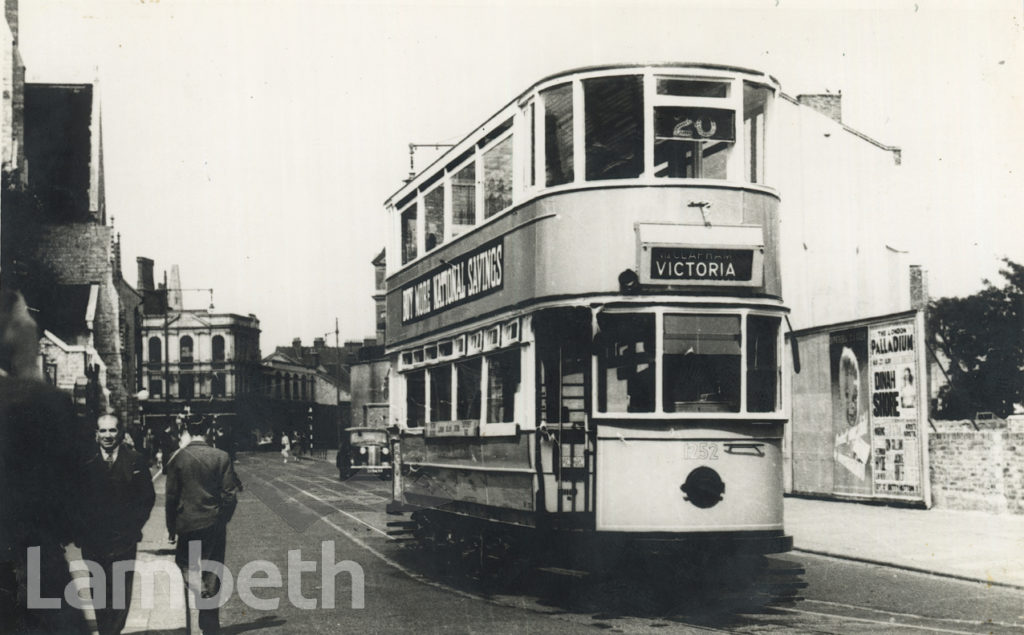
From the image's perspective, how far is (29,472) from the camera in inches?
256

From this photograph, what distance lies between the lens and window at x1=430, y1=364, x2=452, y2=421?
42.3 ft

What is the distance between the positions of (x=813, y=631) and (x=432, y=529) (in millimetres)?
5995

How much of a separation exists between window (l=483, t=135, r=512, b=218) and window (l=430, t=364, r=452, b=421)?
2188 mm

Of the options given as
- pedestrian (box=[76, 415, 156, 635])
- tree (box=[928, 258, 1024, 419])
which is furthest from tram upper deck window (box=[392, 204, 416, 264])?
tree (box=[928, 258, 1024, 419])

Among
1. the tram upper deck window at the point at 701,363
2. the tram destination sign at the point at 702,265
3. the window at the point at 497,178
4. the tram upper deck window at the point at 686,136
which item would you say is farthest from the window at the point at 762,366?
the window at the point at 497,178

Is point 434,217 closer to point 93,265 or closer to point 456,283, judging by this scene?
point 456,283

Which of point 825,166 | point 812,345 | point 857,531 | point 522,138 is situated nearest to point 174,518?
point 522,138

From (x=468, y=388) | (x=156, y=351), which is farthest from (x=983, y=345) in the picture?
(x=156, y=351)

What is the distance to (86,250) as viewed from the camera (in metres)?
53.6

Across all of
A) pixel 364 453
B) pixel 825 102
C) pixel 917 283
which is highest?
pixel 825 102

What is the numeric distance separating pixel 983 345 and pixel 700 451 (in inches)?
1657

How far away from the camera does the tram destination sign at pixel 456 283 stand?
1144 cm

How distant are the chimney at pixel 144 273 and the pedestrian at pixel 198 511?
288 feet

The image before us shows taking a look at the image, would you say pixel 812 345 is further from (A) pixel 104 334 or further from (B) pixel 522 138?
(A) pixel 104 334
